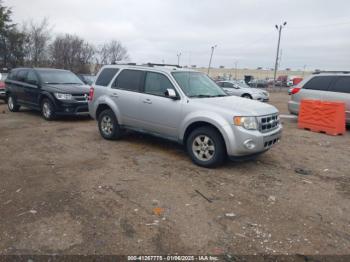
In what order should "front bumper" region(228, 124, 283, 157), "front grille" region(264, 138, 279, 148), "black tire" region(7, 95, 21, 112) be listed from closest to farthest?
"front bumper" region(228, 124, 283, 157) < "front grille" region(264, 138, 279, 148) < "black tire" region(7, 95, 21, 112)

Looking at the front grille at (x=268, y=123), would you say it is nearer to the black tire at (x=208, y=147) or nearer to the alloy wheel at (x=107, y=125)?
the black tire at (x=208, y=147)

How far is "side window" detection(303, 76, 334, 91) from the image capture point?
10.2 meters

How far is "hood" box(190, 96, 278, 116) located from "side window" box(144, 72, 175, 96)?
2.37 feet

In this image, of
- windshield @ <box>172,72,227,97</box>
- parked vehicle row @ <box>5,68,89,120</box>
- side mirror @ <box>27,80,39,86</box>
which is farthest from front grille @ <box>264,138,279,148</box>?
side mirror @ <box>27,80,39,86</box>

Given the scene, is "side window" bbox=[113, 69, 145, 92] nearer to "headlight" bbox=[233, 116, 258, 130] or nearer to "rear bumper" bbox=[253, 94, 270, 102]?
"headlight" bbox=[233, 116, 258, 130]

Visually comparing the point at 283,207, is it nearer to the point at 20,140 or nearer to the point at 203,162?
the point at 203,162

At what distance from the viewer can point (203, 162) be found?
5590mm

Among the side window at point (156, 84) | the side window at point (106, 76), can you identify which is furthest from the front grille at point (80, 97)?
the side window at point (156, 84)

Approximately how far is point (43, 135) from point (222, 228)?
20.0 ft

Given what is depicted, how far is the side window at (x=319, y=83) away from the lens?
10.2 metres

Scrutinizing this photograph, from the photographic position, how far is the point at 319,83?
10.4m

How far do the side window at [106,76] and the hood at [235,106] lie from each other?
8.34 ft

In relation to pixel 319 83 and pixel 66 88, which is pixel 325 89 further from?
pixel 66 88

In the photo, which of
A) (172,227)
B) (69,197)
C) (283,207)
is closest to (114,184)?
(69,197)
